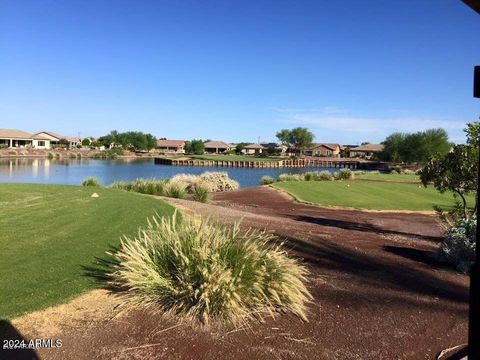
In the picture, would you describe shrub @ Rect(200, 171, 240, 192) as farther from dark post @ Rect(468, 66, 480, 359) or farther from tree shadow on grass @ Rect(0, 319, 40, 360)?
dark post @ Rect(468, 66, 480, 359)

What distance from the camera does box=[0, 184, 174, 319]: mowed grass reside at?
232 inches

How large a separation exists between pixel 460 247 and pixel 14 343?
7.89 m

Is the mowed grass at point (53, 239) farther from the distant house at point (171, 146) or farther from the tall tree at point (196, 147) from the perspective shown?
the distant house at point (171, 146)

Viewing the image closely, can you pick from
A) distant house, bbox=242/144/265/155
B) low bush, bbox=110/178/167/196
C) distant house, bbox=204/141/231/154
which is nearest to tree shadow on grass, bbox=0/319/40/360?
low bush, bbox=110/178/167/196

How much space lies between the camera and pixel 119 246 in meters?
8.32

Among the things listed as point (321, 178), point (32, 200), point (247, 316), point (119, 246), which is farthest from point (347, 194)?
point (247, 316)

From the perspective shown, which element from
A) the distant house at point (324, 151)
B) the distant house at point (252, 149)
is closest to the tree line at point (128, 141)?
the distant house at point (252, 149)

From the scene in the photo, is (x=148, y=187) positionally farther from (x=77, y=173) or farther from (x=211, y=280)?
(x=77, y=173)

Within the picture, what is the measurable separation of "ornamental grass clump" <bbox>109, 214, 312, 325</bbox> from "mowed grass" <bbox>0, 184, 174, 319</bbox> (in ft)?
3.23

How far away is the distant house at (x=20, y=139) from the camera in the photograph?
Answer: 116m

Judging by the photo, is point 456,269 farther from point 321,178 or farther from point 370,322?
point 321,178

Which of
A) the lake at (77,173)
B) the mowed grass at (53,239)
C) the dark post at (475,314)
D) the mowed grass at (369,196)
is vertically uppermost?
the dark post at (475,314)

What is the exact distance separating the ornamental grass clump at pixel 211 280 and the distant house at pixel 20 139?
120519 mm

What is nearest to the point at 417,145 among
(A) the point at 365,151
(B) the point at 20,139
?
(A) the point at 365,151
